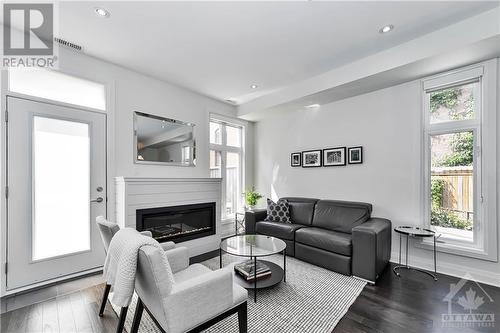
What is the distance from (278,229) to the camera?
3.65 m

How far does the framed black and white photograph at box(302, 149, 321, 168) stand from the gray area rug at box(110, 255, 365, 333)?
1996mm

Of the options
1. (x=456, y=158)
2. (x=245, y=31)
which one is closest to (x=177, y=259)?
(x=245, y=31)

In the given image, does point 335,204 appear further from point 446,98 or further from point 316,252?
point 446,98

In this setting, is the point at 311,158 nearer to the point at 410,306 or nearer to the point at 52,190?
the point at 410,306

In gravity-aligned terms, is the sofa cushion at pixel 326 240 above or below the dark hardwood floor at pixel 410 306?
above

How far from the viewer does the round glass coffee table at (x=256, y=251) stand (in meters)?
2.32

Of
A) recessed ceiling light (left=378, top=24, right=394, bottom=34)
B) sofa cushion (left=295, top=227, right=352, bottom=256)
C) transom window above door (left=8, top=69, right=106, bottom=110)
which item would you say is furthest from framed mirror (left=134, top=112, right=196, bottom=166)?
recessed ceiling light (left=378, top=24, right=394, bottom=34)

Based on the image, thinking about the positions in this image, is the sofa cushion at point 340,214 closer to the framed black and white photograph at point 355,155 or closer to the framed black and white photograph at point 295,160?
the framed black and white photograph at point 355,155

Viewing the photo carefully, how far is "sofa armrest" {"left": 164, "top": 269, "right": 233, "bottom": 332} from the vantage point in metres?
1.32

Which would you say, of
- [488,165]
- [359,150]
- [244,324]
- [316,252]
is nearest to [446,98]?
[488,165]

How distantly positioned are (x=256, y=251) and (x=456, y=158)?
2.91 metres

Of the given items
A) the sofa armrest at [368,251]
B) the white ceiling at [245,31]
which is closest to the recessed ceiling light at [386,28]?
the white ceiling at [245,31]

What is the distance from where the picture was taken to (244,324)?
1.61m

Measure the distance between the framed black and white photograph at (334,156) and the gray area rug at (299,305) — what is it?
1.90 metres
